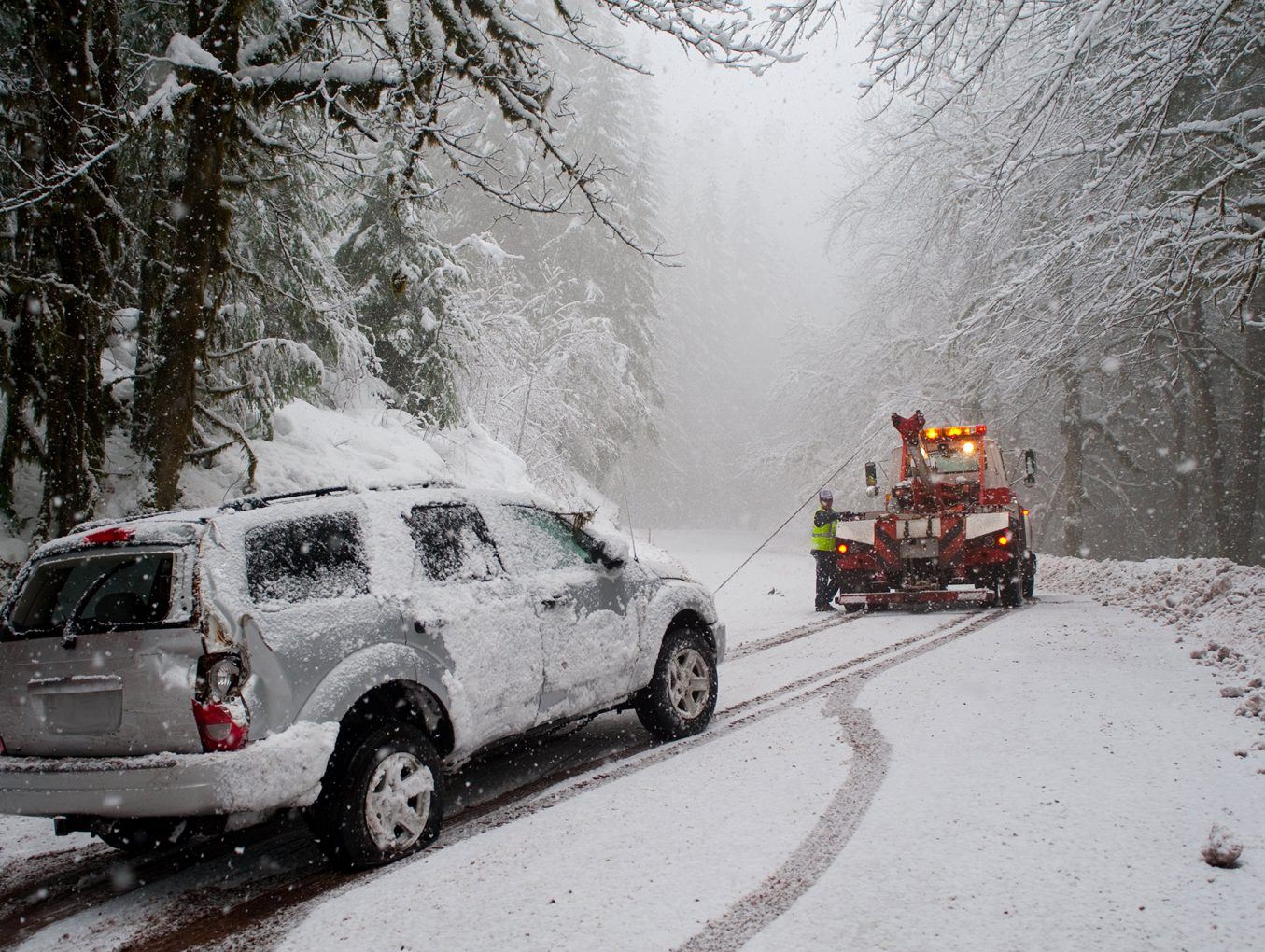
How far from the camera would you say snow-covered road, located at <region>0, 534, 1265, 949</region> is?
3.21m

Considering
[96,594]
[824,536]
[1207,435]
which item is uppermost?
[1207,435]

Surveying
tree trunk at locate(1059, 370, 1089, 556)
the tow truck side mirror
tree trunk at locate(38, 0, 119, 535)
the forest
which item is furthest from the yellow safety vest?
tree trunk at locate(1059, 370, 1089, 556)

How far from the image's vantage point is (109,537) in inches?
158

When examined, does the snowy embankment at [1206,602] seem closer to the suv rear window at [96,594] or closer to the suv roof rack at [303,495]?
the suv roof rack at [303,495]

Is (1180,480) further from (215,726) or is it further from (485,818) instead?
(215,726)

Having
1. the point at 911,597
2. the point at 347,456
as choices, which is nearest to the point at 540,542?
the point at 347,456

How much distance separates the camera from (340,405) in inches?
559

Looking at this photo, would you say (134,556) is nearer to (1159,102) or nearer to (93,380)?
(93,380)

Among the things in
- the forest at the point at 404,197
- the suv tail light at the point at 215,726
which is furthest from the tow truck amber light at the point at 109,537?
the forest at the point at 404,197

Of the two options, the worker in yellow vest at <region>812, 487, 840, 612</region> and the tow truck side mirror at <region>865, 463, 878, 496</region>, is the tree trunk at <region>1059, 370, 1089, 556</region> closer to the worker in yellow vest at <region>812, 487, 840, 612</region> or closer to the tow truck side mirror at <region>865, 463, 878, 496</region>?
the tow truck side mirror at <region>865, 463, 878, 496</region>

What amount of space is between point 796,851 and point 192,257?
23.5ft

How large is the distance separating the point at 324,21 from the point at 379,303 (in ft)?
27.4

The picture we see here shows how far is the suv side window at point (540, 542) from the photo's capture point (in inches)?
207

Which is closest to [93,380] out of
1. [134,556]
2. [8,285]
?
[8,285]
